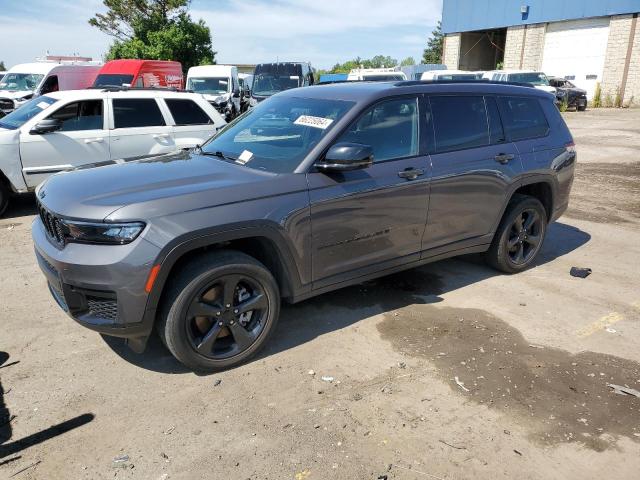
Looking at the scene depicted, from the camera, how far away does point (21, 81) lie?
63.3 feet

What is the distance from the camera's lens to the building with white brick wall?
2934 centimetres

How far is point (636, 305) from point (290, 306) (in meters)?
3.07

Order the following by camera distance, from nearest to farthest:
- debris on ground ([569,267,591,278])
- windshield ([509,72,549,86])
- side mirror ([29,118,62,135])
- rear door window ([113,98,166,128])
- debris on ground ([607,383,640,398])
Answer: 1. debris on ground ([607,383,640,398])
2. debris on ground ([569,267,591,278])
3. side mirror ([29,118,62,135])
4. rear door window ([113,98,166,128])
5. windshield ([509,72,549,86])

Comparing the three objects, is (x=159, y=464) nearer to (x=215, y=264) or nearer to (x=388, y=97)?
(x=215, y=264)

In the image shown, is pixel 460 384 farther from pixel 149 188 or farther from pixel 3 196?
pixel 3 196

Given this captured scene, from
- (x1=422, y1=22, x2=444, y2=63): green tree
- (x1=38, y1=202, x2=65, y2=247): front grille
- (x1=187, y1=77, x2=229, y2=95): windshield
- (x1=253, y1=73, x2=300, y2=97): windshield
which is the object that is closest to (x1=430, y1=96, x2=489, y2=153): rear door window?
(x1=38, y1=202, x2=65, y2=247): front grille

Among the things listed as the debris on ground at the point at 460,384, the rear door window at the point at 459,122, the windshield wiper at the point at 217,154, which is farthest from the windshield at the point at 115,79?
the debris on ground at the point at 460,384

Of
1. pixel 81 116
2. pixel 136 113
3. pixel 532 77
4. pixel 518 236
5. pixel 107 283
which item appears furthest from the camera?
pixel 532 77

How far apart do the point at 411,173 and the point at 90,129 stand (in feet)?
17.4

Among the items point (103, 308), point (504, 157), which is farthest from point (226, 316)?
point (504, 157)

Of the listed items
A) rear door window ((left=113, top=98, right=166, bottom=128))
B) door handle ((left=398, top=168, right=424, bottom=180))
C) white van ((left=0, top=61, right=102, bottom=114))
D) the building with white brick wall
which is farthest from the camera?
the building with white brick wall

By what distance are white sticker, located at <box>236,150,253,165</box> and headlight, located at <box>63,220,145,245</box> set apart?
1041mm

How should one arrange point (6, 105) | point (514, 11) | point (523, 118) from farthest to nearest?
point (514, 11), point (6, 105), point (523, 118)

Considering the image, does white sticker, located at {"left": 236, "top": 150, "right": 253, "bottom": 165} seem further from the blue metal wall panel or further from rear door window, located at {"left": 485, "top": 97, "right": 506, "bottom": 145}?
the blue metal wall panel
